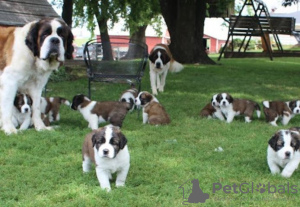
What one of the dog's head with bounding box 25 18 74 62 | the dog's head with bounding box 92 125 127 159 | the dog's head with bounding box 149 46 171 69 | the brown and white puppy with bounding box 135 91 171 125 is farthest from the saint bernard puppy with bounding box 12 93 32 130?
the dog's head with bounding box 149 46 171 69

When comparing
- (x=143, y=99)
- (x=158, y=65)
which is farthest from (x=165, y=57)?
(x=143, y=99)

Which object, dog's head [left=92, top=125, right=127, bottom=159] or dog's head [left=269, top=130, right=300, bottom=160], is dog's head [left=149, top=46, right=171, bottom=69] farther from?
dog's head [left=92, top=125, right=127, bottom=159]

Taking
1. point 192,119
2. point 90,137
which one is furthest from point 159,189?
point 192,119

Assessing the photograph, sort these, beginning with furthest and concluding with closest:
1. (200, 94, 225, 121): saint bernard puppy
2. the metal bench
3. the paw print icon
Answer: the metal bench
(200, 94, 225, 121): saint bernard puppy
the paw print icon

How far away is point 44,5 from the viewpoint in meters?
11.7

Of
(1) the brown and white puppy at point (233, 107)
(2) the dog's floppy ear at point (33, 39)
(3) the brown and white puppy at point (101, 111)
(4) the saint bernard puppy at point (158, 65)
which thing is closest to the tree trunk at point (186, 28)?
(4) the saint bernard puppy at point (158, 65)

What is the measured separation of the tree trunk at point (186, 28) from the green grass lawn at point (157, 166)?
39.2 feet

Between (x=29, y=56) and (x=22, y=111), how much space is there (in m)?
1.00

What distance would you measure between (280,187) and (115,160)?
1.80 meters

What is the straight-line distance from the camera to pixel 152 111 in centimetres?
876

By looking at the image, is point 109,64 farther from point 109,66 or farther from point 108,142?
point 108,142

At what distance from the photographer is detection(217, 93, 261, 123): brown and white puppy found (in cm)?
904

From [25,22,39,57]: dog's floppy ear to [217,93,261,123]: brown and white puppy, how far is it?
3.61 m

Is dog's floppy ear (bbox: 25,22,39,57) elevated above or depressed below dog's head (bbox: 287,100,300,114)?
above
